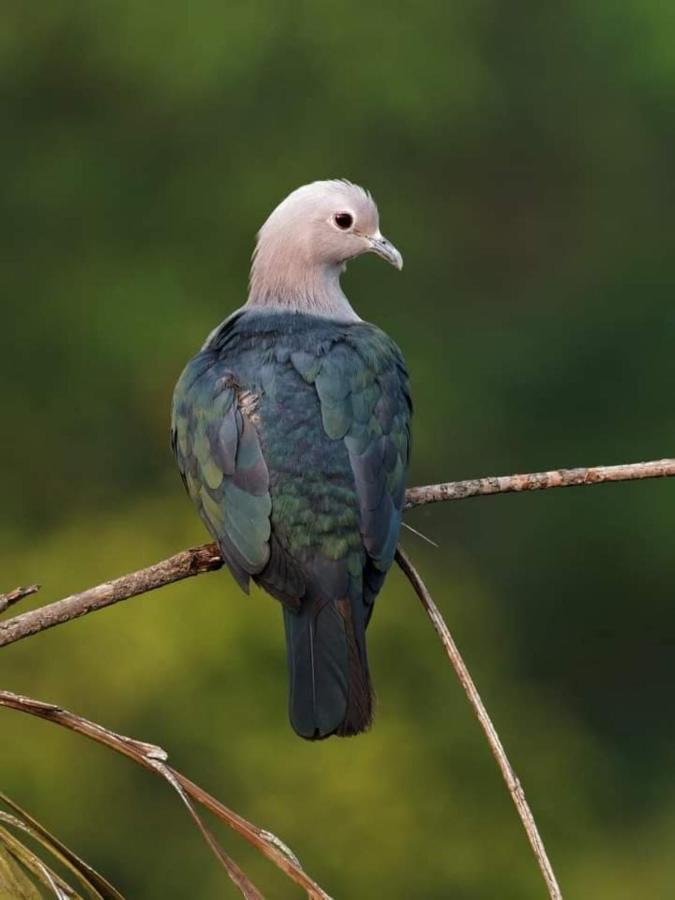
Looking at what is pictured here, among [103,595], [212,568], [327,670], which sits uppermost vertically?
[103,595]

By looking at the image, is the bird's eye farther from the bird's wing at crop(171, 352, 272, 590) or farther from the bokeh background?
the bokeh background

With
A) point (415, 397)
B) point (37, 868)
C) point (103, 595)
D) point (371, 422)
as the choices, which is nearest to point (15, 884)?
point (37, 868)

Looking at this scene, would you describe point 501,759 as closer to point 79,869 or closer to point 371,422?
point 79,869

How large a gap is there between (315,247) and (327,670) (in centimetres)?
140

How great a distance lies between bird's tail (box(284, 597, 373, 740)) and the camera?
346 cm

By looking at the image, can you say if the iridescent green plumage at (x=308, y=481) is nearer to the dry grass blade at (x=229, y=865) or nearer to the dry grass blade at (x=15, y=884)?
the dry grass blade at (x=229, y=865)

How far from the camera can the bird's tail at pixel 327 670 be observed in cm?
346

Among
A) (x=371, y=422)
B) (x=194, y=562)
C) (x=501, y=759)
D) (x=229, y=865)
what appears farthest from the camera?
(x=371, y=422)

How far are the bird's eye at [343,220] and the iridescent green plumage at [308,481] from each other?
0.66 m

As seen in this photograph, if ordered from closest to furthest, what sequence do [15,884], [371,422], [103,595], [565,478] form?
[15,884] < [103,595] < [565,478] < [371,422]

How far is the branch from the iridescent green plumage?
3.5 inches

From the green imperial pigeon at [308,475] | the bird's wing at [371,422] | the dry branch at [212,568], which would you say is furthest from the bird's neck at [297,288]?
the dry branch at [212,568]

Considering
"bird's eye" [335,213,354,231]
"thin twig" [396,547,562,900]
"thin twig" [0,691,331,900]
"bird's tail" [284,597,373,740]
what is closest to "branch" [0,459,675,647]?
"bird's tail" [284,597,373,740]

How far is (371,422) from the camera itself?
12.6ft
